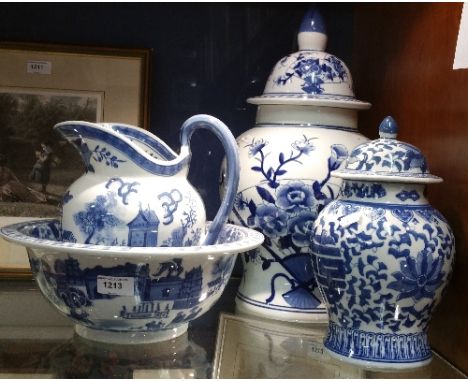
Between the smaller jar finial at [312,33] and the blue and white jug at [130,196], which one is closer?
the blue and white jug at [130,196]

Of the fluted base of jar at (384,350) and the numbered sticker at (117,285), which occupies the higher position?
the numbered sticker at (117,285)

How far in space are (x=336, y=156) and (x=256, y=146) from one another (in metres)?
0.09

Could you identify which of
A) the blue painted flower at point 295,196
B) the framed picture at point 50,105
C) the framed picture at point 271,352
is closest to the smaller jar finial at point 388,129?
the blue painted flower at point 295,196

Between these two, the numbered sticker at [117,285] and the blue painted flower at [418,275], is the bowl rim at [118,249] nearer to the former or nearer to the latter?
the numbered sticker at [117,285]

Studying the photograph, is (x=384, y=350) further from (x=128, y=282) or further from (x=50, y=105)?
(x=50, y=105)

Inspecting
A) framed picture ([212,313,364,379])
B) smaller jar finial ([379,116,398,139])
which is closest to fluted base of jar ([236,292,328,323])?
framed picture ([212,313,364,379])

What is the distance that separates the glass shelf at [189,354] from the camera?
58 cm

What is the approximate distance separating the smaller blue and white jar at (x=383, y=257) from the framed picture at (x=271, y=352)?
26 millimetres

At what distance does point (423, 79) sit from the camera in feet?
2.26

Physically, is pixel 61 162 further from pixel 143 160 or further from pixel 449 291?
pixel 449 291

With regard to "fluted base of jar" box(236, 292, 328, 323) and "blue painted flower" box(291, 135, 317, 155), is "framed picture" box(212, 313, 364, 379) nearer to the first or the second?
"fluted base of jar" box(236, 292, 328, 323)

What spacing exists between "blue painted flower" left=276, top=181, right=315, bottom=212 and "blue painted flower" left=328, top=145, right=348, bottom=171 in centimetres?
4

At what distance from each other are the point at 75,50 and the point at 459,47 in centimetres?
47

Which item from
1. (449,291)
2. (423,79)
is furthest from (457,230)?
(423,79)
